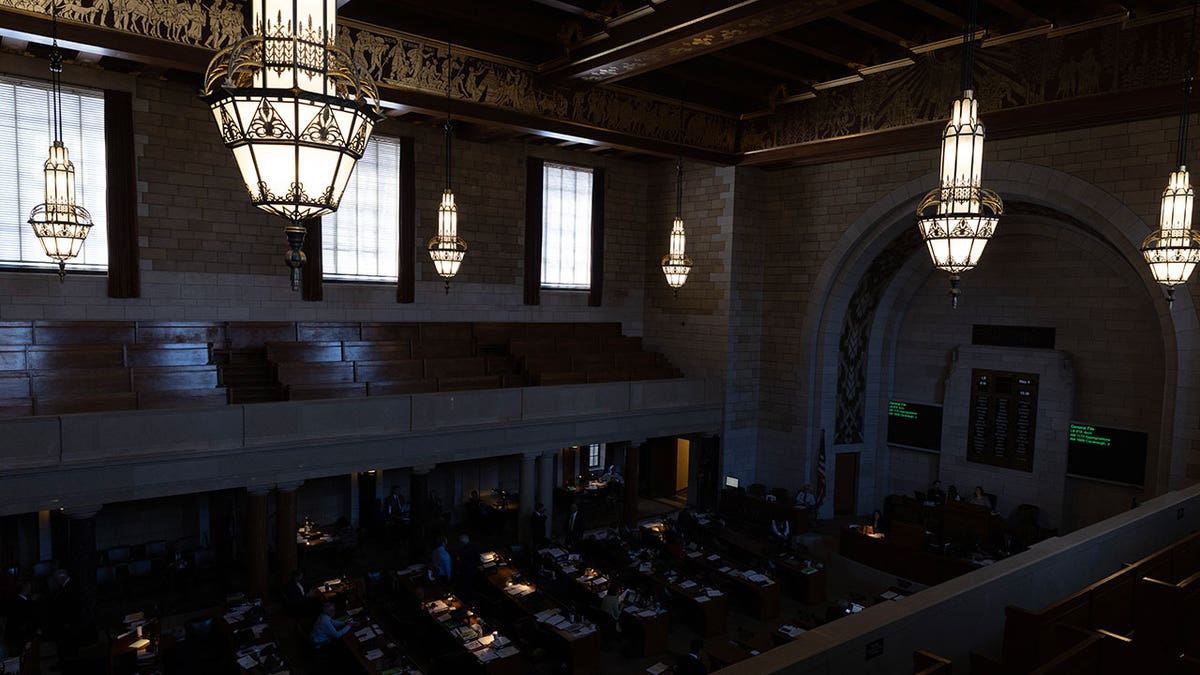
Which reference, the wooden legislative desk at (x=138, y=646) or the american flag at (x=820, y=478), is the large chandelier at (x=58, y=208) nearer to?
the wooden legislative desk at (x=138, y=646)

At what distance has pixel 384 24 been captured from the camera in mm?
10211

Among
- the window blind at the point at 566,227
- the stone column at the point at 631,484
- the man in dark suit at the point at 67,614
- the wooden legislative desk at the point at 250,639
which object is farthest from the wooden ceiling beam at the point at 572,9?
the man in dark suit at the point at 67,614

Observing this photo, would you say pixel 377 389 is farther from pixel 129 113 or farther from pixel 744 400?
pixel 744 400

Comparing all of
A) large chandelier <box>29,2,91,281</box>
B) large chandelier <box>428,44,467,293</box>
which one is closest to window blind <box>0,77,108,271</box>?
large chandelier <box>29,2,91,281</box>

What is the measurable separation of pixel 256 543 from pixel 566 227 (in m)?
8.96

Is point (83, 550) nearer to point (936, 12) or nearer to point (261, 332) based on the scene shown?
point (261, 332)

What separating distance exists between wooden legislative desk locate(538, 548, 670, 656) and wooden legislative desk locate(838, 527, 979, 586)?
182 inches

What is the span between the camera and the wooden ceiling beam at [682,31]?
849 cm

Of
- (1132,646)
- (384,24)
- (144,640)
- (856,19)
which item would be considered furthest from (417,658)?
(856,19)

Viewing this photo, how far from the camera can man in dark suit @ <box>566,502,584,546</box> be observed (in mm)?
12250

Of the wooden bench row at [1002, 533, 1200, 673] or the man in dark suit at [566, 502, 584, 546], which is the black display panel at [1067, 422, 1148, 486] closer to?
the wooden bench row at [1002, 533, 1200, 673]

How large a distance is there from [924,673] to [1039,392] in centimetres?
A: 1160

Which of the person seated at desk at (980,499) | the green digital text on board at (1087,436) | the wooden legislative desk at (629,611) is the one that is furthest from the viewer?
the person seated at desk at (980,499)

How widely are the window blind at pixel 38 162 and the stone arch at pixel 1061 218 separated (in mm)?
12483
